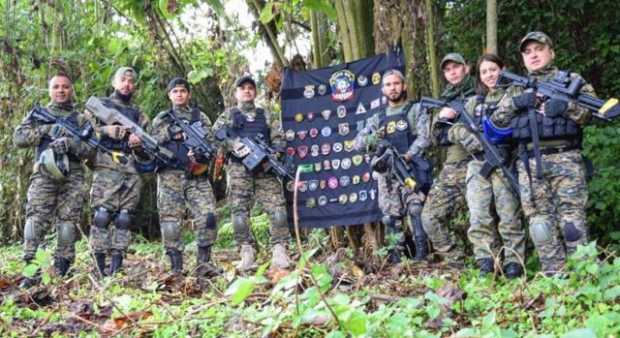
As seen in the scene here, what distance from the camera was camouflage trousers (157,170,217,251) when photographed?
613cm

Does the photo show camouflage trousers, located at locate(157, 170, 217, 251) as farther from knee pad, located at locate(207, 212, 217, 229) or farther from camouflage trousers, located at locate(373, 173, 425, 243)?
camouflage trousers, located at locate(373, 173, 425, 243)

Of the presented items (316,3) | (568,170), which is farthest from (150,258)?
(568,170)

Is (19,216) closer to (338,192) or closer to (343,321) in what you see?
(338,192)

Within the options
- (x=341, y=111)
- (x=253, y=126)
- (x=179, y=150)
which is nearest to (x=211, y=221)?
(x=179, y=150)

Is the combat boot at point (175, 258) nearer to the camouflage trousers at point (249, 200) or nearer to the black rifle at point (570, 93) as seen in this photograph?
the camouflage trousers at point (249, 200)

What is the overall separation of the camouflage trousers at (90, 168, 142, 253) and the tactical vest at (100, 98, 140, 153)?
9.1 inches

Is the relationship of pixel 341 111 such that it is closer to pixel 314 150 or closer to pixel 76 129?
pixel 314 150

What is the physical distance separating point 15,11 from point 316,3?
6.24 m

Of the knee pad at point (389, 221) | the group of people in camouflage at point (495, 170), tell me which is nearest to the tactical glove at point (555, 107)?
the group of people in camouflage at point (495, 170)

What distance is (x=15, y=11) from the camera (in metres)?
9.13

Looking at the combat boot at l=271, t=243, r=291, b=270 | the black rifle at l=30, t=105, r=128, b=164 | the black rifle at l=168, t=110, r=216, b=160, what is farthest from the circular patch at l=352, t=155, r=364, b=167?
the black rifle at l=30, t=105, r=128, b=164

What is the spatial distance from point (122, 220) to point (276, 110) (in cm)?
438

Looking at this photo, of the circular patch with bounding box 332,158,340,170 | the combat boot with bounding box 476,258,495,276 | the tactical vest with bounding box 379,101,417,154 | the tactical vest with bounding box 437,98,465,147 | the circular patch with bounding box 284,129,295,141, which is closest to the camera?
the combat boot with bounding box 476,258,495,276

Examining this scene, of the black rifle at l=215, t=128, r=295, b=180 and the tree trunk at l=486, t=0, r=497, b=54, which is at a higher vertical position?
the tree trunk at l=486, t=0, r=497, b=54
